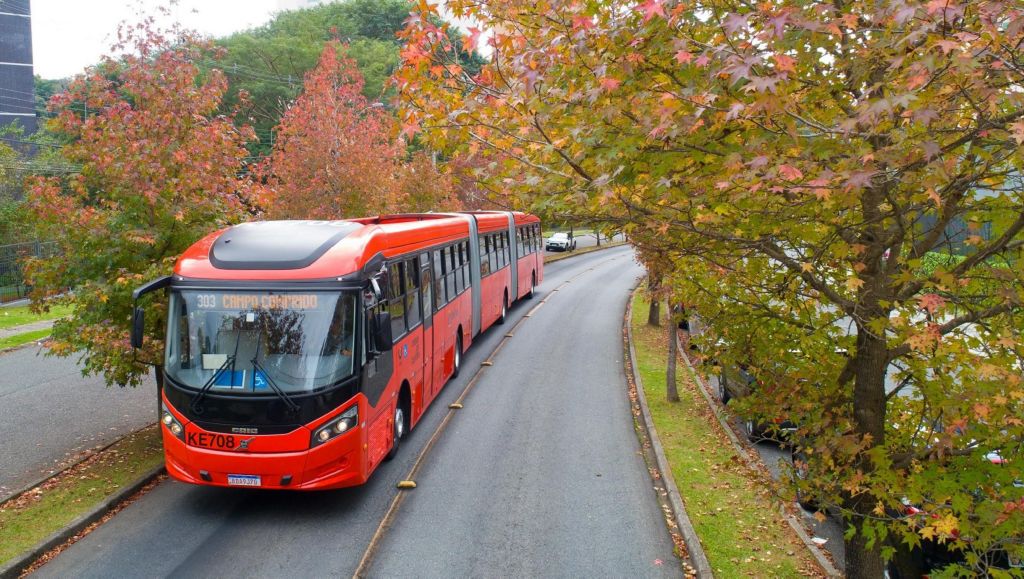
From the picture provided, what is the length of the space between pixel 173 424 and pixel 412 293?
4.28m

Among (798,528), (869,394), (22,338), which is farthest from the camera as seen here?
(22,338)

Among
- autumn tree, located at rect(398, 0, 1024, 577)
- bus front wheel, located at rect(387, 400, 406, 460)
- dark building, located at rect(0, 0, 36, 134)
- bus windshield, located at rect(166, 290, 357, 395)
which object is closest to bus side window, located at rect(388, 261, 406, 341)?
bus front wheel, located at rect(387, 400, 406, 460)

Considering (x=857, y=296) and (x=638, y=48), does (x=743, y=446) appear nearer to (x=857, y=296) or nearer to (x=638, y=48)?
(x=857, y=296)

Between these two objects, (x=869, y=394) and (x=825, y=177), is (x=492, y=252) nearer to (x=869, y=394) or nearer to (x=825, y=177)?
(x=869, y=394)

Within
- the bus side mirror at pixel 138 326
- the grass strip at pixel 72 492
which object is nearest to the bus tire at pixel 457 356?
the grass strip at pixel 72 492

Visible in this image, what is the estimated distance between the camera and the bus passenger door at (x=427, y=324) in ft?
40.6

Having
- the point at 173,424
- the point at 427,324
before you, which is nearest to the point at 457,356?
the point at 427,324

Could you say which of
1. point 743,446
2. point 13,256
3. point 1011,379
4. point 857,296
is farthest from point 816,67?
point 13,256

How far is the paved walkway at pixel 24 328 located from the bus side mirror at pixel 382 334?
18.0 metres

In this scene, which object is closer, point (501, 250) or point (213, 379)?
point (213, 379)

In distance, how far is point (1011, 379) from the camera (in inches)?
165

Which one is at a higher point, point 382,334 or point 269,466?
point 382,334

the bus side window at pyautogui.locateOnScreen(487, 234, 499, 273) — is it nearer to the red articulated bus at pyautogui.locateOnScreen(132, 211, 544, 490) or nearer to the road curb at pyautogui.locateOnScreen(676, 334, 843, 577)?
the road curb at pyautogui.locateOnScreen(676, 334, 843, 577)

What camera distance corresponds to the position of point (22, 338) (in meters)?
20.6
